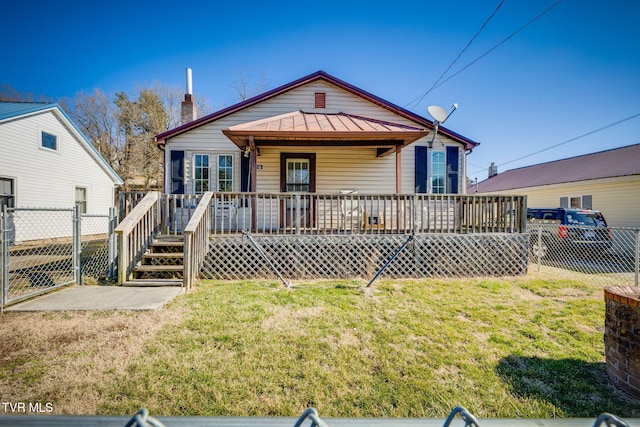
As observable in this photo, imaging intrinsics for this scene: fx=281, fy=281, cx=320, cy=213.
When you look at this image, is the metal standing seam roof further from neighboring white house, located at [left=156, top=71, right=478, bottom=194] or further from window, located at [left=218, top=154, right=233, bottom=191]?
window, located at [left=218, top=154, right=233, bottom=191]

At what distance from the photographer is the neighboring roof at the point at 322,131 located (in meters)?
7.56

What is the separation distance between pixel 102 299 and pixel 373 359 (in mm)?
4725

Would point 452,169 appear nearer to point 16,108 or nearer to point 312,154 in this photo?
point 312,154

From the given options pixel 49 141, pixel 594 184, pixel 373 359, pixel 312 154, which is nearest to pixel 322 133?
pixel 312 154

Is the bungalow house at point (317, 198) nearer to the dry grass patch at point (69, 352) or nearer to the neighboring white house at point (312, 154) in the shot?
Answer: the neighboring white house at point (312, 154)

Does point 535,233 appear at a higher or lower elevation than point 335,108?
lower

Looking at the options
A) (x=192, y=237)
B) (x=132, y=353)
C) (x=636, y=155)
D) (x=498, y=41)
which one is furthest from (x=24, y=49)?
(x=636, y=155)

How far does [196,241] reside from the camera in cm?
608

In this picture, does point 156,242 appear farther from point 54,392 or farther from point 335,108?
point 335,108

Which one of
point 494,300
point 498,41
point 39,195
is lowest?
point 494,300

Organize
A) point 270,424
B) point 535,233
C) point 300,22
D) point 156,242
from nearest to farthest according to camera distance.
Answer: point 270,424, point 156,242, point 535,233, point 300,22

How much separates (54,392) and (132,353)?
70 centimetres

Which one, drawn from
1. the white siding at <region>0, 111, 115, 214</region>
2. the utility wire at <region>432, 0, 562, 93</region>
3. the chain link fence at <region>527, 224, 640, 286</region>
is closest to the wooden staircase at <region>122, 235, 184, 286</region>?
the chain link fence at <region>527, 224, 640, 286</region>

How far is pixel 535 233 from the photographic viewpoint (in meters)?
9.89
